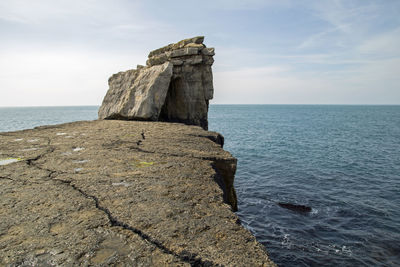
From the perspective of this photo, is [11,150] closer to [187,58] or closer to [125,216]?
[125,216]

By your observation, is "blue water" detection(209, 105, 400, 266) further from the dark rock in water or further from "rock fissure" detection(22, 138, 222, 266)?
"rock fissure" detection(22, 138, 222, 266)

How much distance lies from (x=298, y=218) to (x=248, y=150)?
14.7 m

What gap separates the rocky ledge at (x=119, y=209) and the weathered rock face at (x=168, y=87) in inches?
203

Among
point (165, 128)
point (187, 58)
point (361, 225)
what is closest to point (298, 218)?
point (361, 225)

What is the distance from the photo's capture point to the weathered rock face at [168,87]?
10.8 metres

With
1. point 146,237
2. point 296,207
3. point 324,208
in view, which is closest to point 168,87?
point 296,207

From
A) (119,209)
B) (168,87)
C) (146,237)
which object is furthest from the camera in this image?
(168,87)

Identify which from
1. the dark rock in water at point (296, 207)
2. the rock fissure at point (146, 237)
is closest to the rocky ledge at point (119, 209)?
the rock fissure at point (146, 237)

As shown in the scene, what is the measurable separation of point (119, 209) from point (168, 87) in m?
9.09

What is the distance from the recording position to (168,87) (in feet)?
38.2

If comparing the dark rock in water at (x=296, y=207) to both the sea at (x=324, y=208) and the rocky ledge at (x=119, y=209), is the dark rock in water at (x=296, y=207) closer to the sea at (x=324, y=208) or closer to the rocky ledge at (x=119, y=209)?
the sea at (x=324, y=208)

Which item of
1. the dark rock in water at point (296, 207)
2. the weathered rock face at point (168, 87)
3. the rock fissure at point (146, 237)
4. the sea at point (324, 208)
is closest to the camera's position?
the rock fissure at point (146, 237)

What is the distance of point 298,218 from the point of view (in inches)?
424

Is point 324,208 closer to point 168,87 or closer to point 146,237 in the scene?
point 168,87
